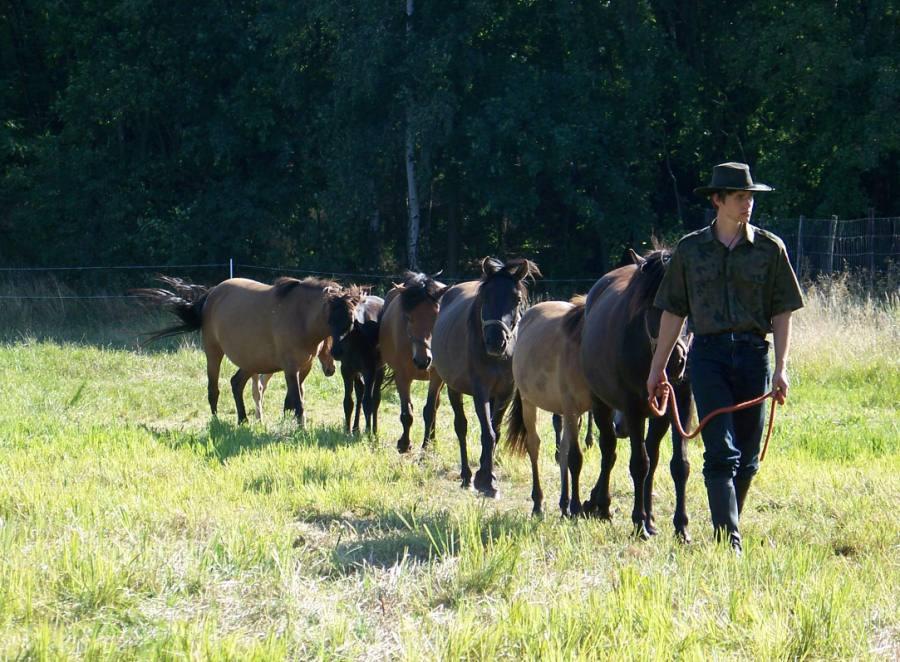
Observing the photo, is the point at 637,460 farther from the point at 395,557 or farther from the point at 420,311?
the point at 420,311

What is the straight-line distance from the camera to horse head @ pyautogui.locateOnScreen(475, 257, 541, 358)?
29.5 feet

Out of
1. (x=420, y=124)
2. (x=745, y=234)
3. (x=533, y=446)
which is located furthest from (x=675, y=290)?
(x=420, y=124)

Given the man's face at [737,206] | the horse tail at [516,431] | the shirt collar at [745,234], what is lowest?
the horse tail at [516,431]

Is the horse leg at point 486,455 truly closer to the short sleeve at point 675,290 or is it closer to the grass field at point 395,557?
the grass field at point 395,557

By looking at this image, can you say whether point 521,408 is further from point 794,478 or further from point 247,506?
point 247,506

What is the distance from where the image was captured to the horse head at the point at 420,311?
11.0 m

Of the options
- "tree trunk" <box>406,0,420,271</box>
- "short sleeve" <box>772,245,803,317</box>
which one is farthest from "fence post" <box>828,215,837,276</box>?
"short sleeve" <box>772,245,803,317</box>

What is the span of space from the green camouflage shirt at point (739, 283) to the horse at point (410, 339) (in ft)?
18.0

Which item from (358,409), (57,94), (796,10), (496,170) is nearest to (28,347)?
(358,409)

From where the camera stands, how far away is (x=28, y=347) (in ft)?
61.0

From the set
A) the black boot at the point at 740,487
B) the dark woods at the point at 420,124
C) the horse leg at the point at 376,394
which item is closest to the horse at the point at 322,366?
the horse leg at the point at 376,394

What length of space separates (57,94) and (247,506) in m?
26.6

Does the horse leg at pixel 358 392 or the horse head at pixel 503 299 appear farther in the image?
the horse leg at pixel 358 392

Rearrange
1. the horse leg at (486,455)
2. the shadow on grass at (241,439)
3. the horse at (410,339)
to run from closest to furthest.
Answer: the horse leg at (486,455) → the shadow on grass at (241,439) → the horse at (410,339)
